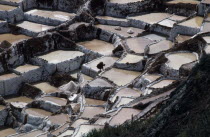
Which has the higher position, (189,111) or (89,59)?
(189,111)

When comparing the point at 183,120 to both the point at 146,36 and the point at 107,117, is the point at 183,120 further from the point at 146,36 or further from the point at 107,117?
the point at 146,36

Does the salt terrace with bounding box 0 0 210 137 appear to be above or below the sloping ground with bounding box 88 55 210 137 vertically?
below

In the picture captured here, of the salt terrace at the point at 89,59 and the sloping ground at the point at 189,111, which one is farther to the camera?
the salt terrace at the point at 89,59

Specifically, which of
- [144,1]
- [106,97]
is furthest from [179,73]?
[144,1]

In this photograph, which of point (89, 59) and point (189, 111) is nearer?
point (189, 111)

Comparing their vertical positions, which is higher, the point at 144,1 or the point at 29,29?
the point at 144,1
